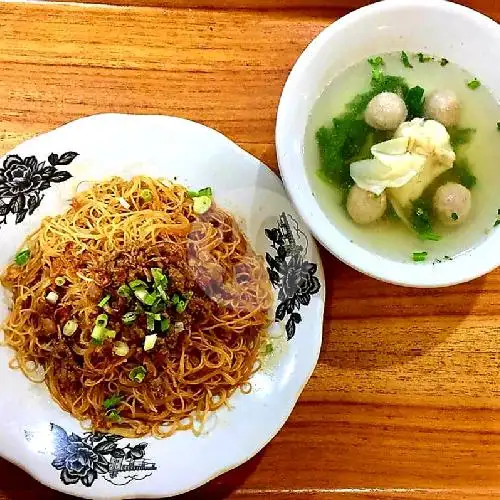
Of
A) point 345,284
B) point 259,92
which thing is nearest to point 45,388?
point 345,284

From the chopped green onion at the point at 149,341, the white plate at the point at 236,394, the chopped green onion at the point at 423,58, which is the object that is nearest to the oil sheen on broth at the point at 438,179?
the chopped green onion at the point at 423,58

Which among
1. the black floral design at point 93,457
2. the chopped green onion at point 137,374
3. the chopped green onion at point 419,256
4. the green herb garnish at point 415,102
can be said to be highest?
the green herb garnish at point 415,102

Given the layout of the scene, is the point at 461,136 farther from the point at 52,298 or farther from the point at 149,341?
the point at 52,298

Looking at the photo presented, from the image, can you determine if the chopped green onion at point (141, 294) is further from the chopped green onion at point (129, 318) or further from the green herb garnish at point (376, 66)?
the green herb garnish at point (376, 66)

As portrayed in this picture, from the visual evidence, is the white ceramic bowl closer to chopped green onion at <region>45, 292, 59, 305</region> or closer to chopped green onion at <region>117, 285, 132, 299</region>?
chopped green onion at <region>117, 285, 132, 299</region>

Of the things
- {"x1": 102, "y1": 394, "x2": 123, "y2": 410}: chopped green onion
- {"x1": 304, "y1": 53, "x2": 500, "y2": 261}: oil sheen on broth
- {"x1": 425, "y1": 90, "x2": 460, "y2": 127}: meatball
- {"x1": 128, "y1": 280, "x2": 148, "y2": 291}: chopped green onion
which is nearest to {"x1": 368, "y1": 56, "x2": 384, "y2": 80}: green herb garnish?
{"x1": 304, "y1": 53, "x2": 500, "y2": 261}: oil sheen on broth

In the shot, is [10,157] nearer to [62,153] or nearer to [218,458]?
[62,153]

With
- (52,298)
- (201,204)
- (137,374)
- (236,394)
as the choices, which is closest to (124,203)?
(201,204)
